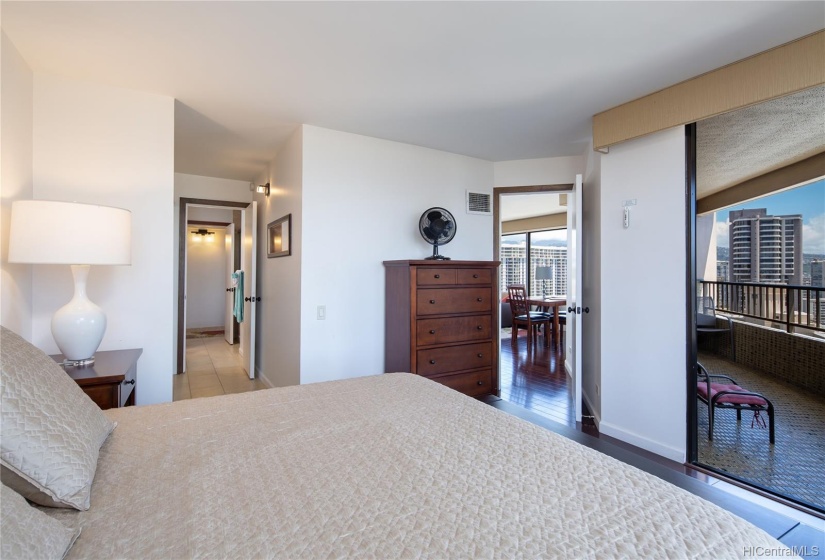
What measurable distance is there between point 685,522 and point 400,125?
294 centimetres

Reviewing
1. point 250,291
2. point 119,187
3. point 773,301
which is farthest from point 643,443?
point 250,291

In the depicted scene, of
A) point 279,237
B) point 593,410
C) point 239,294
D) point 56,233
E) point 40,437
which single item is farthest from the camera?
point 239,294

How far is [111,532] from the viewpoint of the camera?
676mm

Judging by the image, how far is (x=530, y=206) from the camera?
282 inches

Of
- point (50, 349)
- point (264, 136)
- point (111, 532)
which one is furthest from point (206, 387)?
point (111, 532)

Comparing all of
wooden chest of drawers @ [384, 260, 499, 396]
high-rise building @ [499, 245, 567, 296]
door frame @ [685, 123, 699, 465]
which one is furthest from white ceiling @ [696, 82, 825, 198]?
high-rise building @ [499, 245, 567, 296]

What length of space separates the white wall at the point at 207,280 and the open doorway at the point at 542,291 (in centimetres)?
586

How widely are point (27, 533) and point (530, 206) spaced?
7.33 metres

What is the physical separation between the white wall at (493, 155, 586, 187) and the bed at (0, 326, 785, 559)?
3.24 m

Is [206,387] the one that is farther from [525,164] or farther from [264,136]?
[525,164]

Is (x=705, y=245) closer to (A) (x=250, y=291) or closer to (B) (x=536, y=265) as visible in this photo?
(A) (x=250, y=291)

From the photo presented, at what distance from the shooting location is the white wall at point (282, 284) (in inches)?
124

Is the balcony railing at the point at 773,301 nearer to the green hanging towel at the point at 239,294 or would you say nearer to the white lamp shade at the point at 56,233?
the white lamp shade at the point at 56,233

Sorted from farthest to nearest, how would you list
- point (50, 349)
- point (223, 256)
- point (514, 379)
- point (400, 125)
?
1. point (223, 256)
2. point (514, 379)
3. point (400, 125)
4. point (50, 349)
